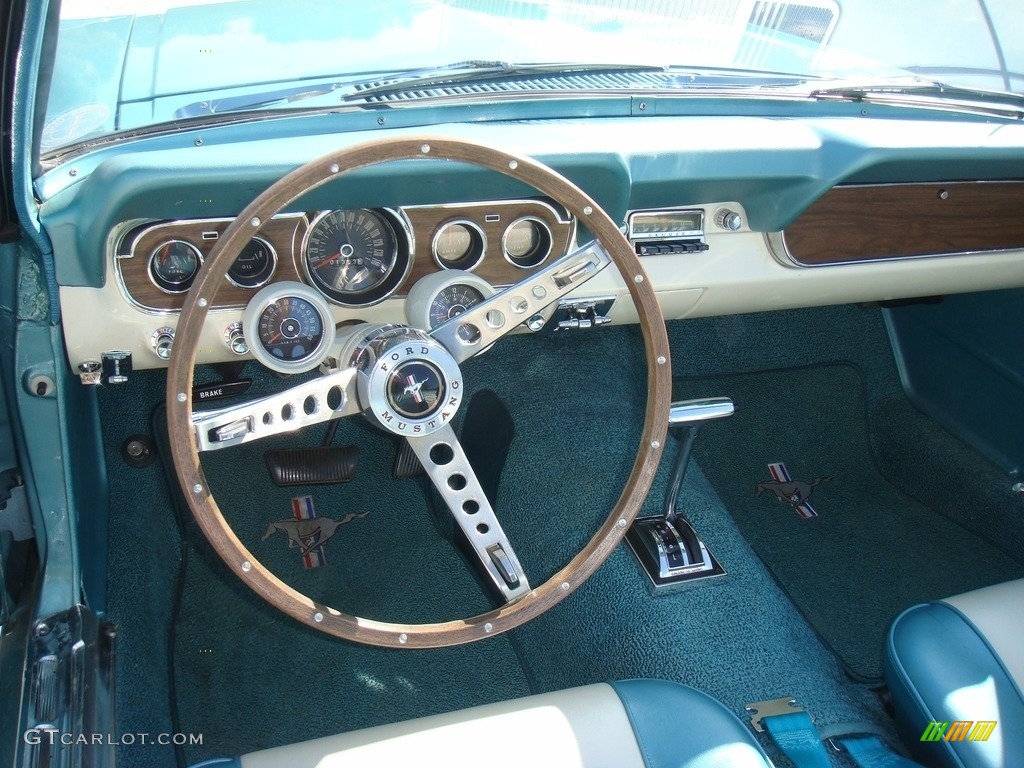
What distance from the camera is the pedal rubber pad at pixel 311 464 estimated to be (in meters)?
2.32

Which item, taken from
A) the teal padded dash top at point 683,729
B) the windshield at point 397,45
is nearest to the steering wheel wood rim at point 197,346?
the teal padded dash top at point 683,729

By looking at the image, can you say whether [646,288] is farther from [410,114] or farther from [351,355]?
[410,114]

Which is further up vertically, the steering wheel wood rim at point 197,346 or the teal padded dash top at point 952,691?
the steering wheel wood rim at point 197,346

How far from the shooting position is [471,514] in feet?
5.47

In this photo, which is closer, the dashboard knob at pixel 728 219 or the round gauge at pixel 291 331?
the round gauge at pixel 291 331

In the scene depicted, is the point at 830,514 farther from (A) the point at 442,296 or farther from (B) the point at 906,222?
(A) the point at 442,296

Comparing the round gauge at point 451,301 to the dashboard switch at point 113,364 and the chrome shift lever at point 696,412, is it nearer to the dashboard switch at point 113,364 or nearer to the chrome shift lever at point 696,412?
the chrome shift lever at point 696,412

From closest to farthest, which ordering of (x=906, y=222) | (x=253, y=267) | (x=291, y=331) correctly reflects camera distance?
(x=291, y=331) < (x=253, y=267) < (x=906, y=222)

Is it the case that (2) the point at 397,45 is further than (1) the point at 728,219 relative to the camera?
No

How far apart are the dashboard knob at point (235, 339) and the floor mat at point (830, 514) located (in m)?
1.73

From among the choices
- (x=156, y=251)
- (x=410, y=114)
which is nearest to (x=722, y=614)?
(x=410, y=114)

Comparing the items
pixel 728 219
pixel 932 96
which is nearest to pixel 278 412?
pixel 728 219

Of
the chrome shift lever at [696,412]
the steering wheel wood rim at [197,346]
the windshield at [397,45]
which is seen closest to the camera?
the steering wheel wood rim at [197,346]

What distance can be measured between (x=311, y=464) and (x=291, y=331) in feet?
2.41
